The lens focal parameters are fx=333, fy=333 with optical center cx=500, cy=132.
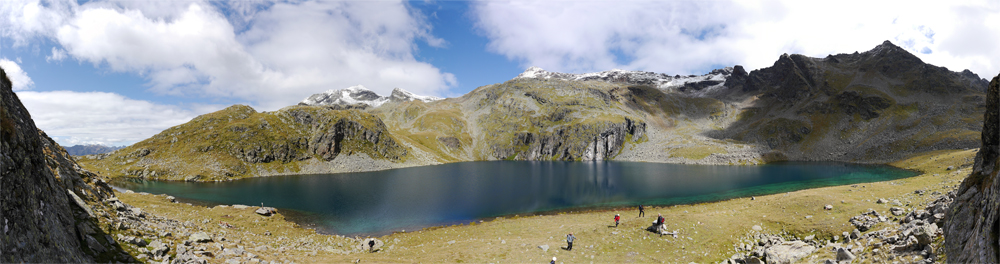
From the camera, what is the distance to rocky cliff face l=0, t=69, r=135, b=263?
910 centimetres

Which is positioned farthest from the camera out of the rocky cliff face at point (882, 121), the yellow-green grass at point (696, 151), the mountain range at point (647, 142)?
the yellow-green grass at point (696, 151)

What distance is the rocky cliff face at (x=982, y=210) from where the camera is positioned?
10508 mm

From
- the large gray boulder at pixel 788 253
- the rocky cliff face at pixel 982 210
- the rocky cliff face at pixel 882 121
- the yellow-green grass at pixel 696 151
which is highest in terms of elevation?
the rocky cliff face at pixel 882 121

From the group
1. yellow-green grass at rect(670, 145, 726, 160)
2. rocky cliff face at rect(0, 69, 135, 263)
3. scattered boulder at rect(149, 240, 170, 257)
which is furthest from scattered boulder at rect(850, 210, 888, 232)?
yellow-green grass at rect(670, 145, 726, 160)

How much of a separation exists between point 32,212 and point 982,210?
3146cm

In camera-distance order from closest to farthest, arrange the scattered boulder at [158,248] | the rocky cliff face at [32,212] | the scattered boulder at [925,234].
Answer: the rocky cliff face at [32,212], the scattered boulder at [925,234], the scattered boulder at [158,248]

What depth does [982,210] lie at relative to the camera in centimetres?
1182

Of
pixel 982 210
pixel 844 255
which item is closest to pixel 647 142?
pixel 844 255

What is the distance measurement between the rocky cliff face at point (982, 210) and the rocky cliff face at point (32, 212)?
27952 mm

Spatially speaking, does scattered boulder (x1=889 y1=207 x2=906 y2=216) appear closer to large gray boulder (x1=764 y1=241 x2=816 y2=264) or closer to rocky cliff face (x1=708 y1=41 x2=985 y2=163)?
large gray boulder (x1=764 y1=241 x2=816 y2=264)

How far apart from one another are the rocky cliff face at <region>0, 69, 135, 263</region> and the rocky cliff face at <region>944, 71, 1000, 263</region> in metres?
28.0

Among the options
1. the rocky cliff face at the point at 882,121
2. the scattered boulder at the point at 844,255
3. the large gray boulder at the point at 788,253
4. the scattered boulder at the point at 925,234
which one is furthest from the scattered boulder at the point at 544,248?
the rocky cliff face at the point at 882,121

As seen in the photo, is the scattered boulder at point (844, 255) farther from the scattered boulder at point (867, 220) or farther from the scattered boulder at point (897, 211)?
the scattered boulder at point (897, 211)

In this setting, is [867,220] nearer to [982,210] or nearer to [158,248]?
[982,210]
